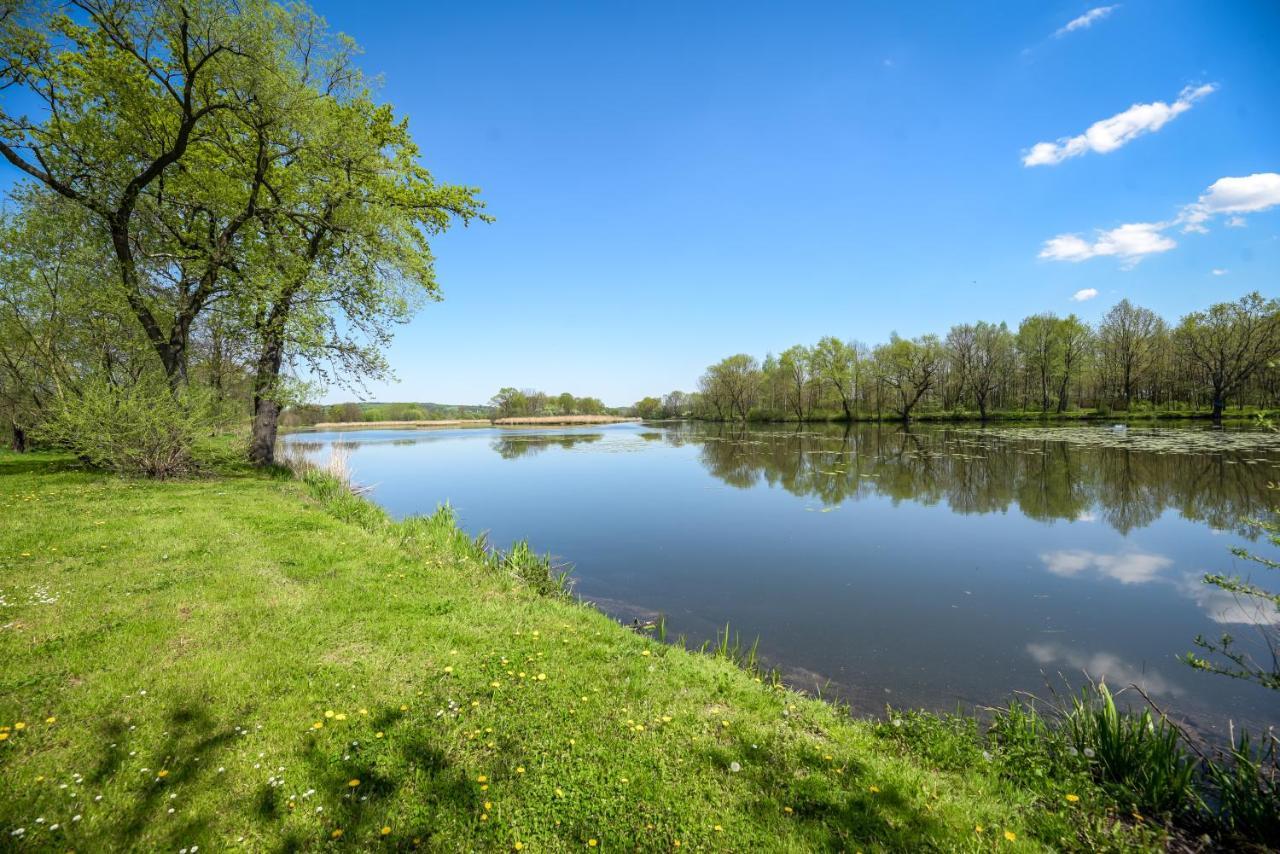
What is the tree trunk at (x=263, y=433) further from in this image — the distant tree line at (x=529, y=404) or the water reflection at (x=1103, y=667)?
the distant tree line at (x=529, y=404)

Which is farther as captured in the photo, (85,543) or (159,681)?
(85,543)

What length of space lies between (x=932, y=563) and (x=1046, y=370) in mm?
63165

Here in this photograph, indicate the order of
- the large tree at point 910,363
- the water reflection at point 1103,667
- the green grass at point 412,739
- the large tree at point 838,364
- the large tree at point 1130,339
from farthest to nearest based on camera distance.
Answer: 1. the large tree at point 838,364
2. the large tree at point 910,363
3. the large tree at point 1130,339
4. the water reflection at point 1103,667
5. the green grass at point 412,739

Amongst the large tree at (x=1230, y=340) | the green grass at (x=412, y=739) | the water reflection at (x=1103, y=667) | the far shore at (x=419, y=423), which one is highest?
the large tree at (x=1230, y=340)

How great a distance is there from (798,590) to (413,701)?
610 cm

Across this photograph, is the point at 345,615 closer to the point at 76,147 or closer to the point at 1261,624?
the point at 1261,624

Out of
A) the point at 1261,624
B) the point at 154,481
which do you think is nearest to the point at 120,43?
the point at 154,481

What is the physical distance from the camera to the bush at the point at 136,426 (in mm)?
11164

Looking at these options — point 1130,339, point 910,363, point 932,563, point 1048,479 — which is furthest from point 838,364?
point 932,563

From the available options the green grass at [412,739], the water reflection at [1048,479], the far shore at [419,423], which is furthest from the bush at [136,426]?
the far shore at [419,423]

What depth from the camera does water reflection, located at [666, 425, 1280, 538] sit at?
1281 cm

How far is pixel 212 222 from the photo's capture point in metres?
14.9

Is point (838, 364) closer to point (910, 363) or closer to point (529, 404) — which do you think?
point (910, 363)

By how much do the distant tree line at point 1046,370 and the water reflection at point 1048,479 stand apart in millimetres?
30281
